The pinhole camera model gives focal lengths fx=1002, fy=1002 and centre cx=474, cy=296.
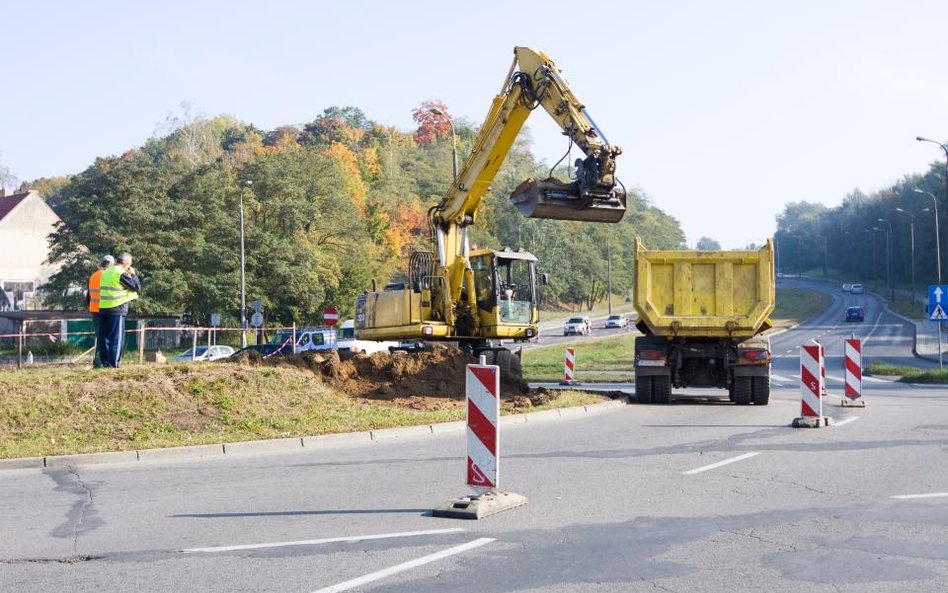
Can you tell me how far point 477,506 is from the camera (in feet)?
27.2

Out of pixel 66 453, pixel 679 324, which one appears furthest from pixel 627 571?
pixel 679 324

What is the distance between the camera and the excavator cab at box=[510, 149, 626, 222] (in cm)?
1802

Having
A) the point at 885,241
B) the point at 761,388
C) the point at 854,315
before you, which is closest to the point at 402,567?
the point at 761,388

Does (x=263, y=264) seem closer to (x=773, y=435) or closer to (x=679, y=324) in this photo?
(x=679, y=324)

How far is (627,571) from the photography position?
6434 mm

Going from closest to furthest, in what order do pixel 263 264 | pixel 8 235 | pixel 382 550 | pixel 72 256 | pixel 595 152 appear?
pixel 382 550 → pixel 595 152 → pixel 72 256 → pixel 263 264 → pixel 8 235

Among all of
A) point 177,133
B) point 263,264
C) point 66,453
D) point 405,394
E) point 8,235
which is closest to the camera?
point 66,453

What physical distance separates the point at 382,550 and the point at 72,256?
50286 mm

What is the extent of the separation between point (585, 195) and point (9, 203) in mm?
69950

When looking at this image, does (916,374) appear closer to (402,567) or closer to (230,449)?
(230,449)

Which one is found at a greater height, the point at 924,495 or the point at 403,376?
the point at 403,376

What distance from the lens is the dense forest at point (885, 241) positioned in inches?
4665

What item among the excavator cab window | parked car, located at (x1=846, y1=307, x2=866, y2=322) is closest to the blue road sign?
the excavator cab window

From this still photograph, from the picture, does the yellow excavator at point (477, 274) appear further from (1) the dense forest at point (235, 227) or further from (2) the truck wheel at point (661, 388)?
(1) the dense forest at point (235, 227)
